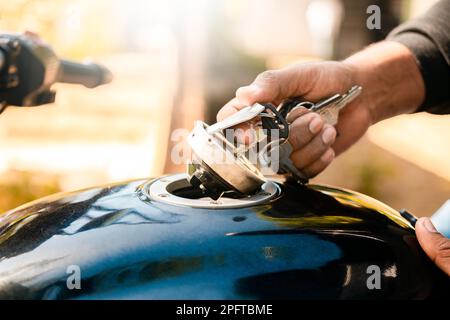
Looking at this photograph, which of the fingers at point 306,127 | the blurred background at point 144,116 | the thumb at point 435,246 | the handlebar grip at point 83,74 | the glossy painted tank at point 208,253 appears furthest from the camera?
the blurred background at point 144,116

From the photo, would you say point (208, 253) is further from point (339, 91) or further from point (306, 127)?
point (339, 91)

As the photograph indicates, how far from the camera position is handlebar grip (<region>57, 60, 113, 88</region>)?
1.63m

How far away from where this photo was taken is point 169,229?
1255mm

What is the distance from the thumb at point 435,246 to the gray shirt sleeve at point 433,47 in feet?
3.48

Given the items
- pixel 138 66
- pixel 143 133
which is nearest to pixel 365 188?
pixel 143 133

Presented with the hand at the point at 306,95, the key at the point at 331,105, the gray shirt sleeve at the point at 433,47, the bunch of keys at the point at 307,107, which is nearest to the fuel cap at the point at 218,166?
the bunch of keys at the point at 307,107

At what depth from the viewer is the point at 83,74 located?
1680 mm

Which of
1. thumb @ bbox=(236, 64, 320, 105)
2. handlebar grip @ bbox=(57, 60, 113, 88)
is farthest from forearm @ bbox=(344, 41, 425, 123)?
handlebar grip @ bbox=(57, 60, 113, 88)

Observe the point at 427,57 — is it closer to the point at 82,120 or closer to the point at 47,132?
the point at 47,132

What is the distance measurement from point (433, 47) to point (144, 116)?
7.63 meters

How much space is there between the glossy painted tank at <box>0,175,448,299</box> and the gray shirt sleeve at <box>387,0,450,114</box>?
1089mm

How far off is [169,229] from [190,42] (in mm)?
6431

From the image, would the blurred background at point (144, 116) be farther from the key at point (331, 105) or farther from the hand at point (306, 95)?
the key at point (331, 105)

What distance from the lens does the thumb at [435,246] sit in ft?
4.49
